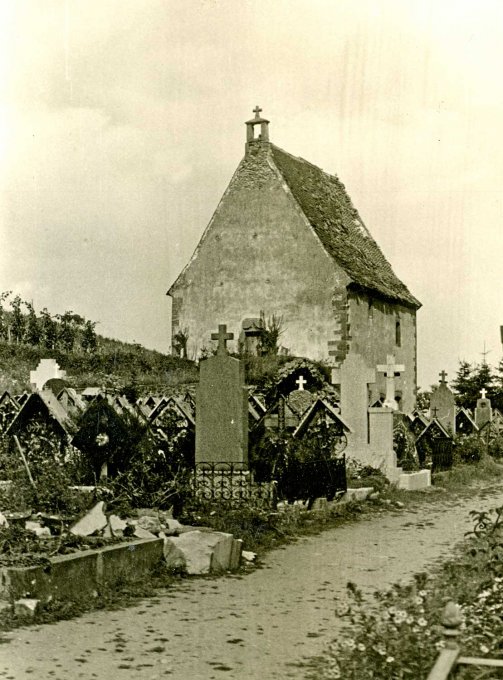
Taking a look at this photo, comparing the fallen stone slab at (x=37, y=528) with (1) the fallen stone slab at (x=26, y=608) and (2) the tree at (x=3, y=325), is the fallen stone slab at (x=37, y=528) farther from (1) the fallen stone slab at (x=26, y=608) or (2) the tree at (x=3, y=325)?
(2) the tree at (x=3, y=325)

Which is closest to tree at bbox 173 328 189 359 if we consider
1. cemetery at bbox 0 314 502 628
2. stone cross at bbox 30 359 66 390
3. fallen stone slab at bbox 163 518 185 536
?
stone cross at bbox 30 359 66 390

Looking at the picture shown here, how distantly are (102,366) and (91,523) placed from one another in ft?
66.3

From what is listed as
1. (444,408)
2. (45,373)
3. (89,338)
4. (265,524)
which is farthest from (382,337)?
(265,524)

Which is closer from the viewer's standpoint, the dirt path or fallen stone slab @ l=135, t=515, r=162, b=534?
the dirt path

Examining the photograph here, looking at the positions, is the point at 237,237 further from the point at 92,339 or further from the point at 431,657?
the point at 431,657

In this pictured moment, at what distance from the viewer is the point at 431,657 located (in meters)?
Answer: 5.34

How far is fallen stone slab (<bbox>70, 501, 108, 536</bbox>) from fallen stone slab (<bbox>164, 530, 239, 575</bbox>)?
66 centimetres

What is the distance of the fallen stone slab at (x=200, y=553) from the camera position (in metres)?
9.05

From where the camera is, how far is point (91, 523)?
908 centimetres

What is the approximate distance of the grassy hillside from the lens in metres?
27.6

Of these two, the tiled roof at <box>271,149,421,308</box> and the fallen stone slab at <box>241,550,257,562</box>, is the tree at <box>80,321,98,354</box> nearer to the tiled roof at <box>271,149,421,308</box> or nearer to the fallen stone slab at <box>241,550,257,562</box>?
the tiled roof at <box>271,149,421,308</box>

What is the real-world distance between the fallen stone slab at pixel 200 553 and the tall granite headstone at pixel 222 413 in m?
3.81

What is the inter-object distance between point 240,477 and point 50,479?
2.62 metres

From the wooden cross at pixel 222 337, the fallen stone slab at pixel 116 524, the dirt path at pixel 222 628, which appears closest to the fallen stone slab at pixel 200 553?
the dirt path at pixel 222 628
